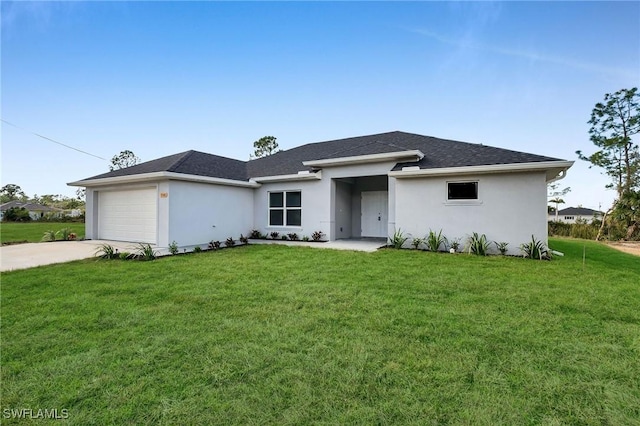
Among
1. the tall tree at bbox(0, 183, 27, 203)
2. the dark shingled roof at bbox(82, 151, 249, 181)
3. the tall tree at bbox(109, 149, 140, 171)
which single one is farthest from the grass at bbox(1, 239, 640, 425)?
the tall tree at bbox(0, 183, 27, 203)

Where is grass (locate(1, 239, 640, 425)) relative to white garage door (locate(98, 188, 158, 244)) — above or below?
below

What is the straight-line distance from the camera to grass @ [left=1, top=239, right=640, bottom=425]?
243 cm

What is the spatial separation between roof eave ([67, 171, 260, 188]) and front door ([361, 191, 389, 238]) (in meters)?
5.67

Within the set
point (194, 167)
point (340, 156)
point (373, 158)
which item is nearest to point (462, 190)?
point (373, 158)

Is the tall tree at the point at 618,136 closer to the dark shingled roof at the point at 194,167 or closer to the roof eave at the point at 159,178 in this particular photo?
the roof eave at the point at 159,178

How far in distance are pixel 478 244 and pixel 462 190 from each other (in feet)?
6.76

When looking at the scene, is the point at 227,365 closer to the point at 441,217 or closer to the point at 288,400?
the point at 288,400

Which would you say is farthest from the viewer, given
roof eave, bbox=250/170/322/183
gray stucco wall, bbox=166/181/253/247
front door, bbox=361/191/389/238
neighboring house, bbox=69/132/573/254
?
front door, bbox=361/191/389/238

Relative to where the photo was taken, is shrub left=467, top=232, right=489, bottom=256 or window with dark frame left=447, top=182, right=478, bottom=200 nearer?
shrub left=467, top=232, right=489, bottom=256

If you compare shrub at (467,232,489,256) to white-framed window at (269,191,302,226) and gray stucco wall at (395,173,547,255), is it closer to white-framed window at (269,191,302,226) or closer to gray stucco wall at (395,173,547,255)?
gray stucco wall at (395,173,547,255)

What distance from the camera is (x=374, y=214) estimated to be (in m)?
14.9

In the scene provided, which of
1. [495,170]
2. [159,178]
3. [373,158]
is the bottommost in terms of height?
[159,178]

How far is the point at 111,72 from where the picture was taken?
14352 mm

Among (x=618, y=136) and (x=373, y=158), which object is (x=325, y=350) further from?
(x=618, y=136)
